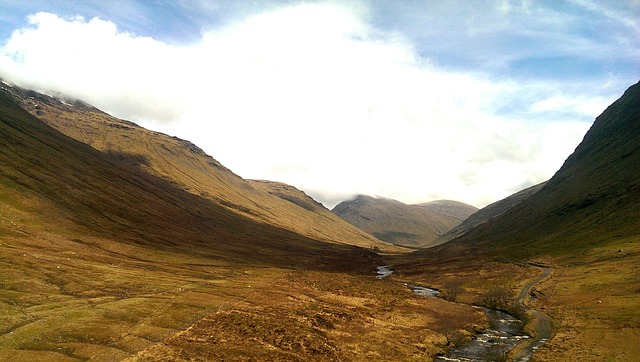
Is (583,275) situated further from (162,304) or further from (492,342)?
(162,304)

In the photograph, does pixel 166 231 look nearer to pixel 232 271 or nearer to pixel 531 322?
pixel 232 271

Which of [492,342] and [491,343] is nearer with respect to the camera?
[491,343]

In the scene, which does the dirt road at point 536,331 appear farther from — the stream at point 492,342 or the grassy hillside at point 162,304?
the grassy hillside at point 162,304

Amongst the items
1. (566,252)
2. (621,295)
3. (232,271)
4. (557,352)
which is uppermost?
(566,252)

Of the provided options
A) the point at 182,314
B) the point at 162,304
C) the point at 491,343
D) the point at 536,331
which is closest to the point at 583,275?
the point at 536,331

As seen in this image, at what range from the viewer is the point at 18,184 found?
476ft

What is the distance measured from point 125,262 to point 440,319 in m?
88.5

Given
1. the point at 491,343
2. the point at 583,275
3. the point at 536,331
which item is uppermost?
the point at 583,275

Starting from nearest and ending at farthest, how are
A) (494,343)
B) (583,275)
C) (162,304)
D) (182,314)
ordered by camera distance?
1. (182,314)
2. (494,343)
3. (162,304)
4. (583,275)

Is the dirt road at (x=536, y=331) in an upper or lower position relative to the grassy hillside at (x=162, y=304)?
upper

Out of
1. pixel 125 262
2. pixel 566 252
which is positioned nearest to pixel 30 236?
pixel 125 262

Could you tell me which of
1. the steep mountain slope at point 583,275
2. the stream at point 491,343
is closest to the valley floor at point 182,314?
the stream at point 491,343

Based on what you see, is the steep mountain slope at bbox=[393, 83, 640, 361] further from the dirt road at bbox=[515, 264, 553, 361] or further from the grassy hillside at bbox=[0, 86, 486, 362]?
the grassy hillside at bbox=[0, 86, 486, 362]

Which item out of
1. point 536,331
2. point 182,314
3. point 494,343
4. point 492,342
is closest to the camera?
point 182,314
